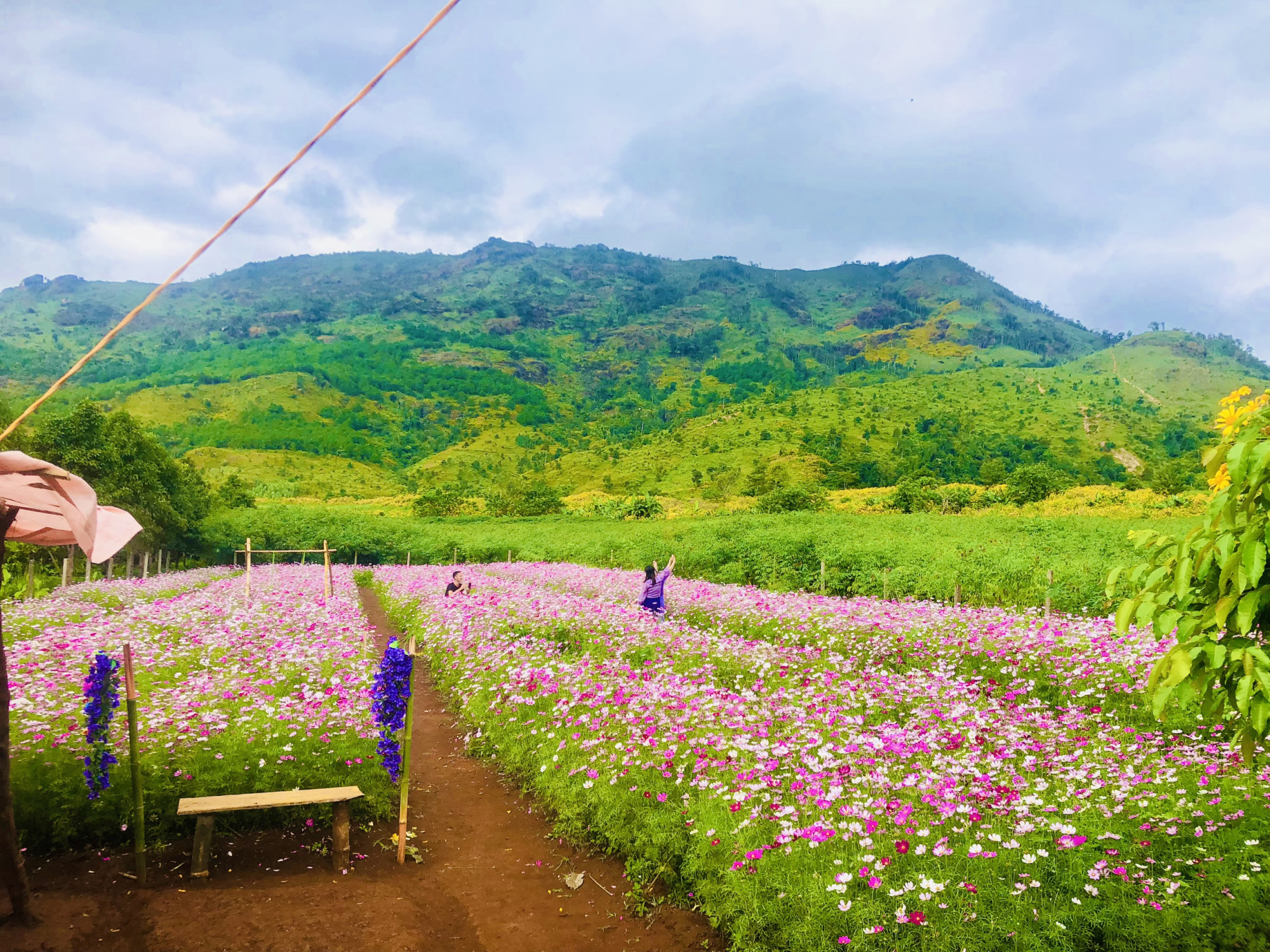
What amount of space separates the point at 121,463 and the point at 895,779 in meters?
33.9

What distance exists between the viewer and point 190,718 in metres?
7.64

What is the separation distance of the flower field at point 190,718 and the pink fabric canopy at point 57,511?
2.63m

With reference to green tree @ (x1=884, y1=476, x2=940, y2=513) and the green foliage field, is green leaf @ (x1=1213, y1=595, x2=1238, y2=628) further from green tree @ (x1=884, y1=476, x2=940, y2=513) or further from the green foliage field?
green tree @ (x1=884, y1=476, x2=940, y2=513)

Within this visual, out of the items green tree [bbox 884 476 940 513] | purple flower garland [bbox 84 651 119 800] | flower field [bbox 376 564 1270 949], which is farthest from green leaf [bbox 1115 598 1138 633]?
green tree [bbox 884 476 940 513]

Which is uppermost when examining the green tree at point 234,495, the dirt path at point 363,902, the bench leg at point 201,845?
the green tree at point 234,495

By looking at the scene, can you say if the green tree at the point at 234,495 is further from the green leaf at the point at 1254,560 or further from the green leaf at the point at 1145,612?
the green leaf at the point at 1254,560

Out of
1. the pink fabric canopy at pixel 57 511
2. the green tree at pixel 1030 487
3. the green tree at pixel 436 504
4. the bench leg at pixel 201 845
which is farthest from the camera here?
the green tree at pixel 436 504

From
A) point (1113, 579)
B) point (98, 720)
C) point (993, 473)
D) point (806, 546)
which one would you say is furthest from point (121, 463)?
point (993, 473)

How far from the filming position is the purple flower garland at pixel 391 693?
6.93 meters

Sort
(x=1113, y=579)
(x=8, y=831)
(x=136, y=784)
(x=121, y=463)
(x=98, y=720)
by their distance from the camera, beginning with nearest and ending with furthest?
1. (x=1113, y=579)
2. (x=8, y=831)
3. (x=136, y=784)
4. (x=98, y=720)
5. (x=121, y=463)

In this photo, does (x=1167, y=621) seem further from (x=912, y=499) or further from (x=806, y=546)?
(x=912, y=499)

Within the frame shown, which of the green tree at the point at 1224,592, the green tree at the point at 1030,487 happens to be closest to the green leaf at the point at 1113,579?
the green tree at the point at 1224,592

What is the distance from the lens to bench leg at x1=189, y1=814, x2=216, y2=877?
19.7ft

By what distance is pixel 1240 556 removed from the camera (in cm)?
258
